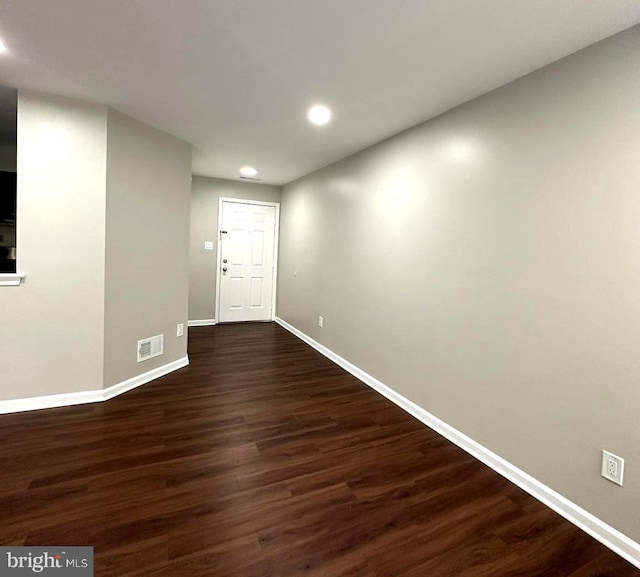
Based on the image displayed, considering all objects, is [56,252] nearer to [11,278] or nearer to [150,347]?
[11,278]

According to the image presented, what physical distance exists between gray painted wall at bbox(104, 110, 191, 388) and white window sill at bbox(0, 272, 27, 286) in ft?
1.74

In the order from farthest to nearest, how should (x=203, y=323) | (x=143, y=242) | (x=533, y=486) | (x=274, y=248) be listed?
1. (x=274, y=248)
2. (x=203, y=323)
3. (x=143, y=242)
4. (x=533, y=486)

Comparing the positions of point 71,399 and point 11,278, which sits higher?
point 11,278

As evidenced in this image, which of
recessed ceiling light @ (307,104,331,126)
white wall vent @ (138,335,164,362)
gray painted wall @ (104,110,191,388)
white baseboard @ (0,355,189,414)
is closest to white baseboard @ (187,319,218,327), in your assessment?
gray painted wall @ (104,110,191,388)

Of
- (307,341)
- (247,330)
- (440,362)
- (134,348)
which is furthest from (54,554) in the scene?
(247,330)

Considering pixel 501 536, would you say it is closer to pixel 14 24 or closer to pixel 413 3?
pixel 413 3

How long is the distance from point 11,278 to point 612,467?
3758 millimetres

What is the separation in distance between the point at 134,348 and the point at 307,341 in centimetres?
228

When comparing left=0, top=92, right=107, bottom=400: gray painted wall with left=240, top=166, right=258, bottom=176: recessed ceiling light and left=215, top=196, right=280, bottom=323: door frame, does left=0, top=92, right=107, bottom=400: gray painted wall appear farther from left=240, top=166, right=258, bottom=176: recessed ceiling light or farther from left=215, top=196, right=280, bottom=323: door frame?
left=215, top=196, right=280, bottom=323: door frame

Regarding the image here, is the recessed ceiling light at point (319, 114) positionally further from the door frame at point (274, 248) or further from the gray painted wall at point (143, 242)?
the door frame at point (274, 248)

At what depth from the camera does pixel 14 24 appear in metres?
1.62

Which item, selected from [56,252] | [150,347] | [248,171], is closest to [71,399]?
[150,347]

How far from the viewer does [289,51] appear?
1.75 meters

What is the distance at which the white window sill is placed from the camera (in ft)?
7.55
